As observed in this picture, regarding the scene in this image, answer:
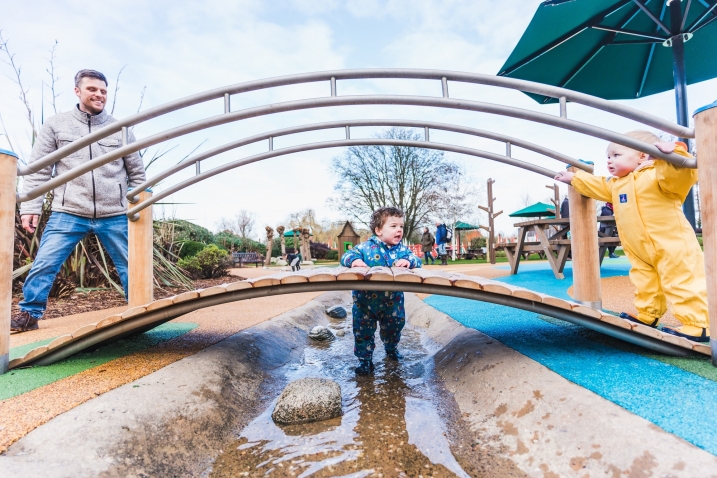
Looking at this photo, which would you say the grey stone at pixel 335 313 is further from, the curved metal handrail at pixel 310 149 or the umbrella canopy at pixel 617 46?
the umbrella canopy at pixel 617 46

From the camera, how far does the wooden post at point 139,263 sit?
11.1ft

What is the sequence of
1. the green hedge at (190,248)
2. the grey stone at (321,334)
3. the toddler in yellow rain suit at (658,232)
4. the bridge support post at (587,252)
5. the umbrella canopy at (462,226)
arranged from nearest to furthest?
1. the toddler in yellow rain suit at (658,232)
2. the bridge support post at (587,252)
3. the grey stone at (321,334)
4. the green hedge at (190,248)
5. the umbrella canopy at (462,226)

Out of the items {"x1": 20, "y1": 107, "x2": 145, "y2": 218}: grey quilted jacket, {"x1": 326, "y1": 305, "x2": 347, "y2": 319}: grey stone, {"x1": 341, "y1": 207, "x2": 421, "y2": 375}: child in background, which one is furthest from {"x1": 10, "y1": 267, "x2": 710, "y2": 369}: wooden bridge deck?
{"x1": 326, "y1": 305, "x2": 347, "y2": 319}: grey stone

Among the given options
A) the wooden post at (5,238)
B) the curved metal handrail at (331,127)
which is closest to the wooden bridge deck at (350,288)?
the wooden post at (5,238)

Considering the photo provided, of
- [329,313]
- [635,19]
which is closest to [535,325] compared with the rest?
[329,313]

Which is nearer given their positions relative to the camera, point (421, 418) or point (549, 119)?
point (421, 418)

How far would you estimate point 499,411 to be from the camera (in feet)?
6.30

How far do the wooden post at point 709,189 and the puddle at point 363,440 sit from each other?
1.47 metres

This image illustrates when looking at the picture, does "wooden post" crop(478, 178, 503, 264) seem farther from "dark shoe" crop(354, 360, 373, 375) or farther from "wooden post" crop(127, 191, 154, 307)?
"wooden post" crop(127, 191, 154, 307)

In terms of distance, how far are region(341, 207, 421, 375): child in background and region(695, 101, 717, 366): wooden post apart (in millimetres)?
1651

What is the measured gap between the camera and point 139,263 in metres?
3.40

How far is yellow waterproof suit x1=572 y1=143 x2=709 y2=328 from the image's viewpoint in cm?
230

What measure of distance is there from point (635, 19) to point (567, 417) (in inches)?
243

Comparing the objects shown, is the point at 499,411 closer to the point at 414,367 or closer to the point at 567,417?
the point at 567,417
